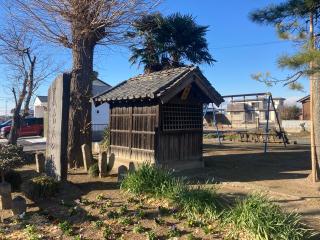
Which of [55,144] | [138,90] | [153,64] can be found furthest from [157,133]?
[153,64]

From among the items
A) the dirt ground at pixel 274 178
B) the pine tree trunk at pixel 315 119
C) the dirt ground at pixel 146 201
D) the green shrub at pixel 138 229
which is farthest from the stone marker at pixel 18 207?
the pine tree trunk at pixel 315 119

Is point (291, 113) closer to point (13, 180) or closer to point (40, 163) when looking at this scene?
point (40, 163)

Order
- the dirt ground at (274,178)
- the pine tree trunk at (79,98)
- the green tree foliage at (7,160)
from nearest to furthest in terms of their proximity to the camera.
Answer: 1. the dirt ground at (274,178)
2. the green tree foliage at (7,160)
3. the pine tree trunk at (79,98)

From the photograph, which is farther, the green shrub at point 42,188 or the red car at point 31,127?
the red car at point 31,127

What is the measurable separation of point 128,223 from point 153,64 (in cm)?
1353

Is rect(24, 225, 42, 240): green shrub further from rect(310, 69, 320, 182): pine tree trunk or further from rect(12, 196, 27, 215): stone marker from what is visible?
rect(310, 69, 320, 182): pine tree trunk

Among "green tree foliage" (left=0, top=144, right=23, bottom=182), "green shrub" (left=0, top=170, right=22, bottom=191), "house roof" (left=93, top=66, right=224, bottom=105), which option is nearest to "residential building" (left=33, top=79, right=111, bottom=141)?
"house roof" (left=93, top=66, right=224, bottom=105)

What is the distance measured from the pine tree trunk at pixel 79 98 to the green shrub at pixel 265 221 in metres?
8.30

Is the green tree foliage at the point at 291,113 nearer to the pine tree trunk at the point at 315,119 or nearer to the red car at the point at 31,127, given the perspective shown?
the red car at the point at 31,127

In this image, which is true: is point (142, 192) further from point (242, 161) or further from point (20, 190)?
point (242, 161)

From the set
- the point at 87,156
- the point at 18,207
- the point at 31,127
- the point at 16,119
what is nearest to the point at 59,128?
the point at 87,156

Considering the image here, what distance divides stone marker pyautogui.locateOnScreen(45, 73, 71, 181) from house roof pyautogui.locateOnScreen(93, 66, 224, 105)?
2.36 m

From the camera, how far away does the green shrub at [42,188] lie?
9.12 meters

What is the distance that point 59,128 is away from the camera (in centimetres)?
1041
